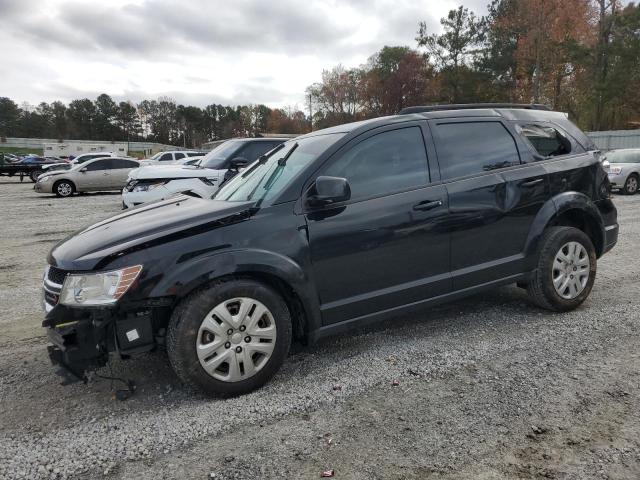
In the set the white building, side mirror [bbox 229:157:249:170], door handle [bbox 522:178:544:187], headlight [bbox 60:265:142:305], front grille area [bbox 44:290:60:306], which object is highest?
the white building

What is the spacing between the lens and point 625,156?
14977 mm

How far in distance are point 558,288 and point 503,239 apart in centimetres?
79

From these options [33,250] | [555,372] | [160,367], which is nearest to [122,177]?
[33,250]

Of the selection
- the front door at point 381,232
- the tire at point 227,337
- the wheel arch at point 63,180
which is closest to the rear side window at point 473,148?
the front door at point 381,232

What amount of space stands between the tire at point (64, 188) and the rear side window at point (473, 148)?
18.7 metres

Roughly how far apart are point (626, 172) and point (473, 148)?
13344 mm

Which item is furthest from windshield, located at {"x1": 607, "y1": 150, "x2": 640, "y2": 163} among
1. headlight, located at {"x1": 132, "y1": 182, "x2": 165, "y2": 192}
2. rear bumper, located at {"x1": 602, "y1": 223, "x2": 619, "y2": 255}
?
headlight, located at {"x1": 132, "y1": 182, "x2": 165, "y2": 192}

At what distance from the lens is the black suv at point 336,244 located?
280 cm

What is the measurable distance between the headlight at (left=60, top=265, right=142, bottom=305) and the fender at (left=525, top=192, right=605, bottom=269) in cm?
319

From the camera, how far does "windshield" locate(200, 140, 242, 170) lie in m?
8.78

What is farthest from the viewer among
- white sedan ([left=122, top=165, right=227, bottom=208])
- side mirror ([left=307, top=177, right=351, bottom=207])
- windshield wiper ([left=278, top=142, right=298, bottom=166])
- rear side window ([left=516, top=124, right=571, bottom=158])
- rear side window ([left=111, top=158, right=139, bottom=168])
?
rear side window ([left=111, top=158, right=139, bottom=168])

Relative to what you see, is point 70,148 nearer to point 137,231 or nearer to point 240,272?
point 137,231

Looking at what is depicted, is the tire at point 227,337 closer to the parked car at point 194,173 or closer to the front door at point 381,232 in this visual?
the front door at point 381,232

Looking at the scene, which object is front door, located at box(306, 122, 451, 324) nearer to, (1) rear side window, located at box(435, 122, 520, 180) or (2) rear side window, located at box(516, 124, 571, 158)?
(1) rear side window, located at box(435, 122, 520, 180)
